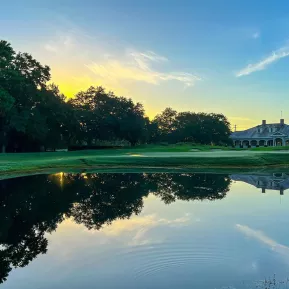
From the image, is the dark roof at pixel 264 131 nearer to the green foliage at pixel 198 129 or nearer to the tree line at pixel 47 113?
the green foliage at pixel 198 129

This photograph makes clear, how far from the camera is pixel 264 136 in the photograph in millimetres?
112812

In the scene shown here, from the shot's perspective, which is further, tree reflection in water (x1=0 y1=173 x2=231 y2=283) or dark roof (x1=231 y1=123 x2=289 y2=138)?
dark roof (x1=231 y1=123 x2=289 y2=138)

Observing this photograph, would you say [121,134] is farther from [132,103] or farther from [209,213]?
[209,213]

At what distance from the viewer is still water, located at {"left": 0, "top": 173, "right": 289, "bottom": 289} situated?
6332 millimetres

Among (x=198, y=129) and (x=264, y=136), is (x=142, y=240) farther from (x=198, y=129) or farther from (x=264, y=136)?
(x=264, y=136)

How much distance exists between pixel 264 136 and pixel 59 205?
108 m

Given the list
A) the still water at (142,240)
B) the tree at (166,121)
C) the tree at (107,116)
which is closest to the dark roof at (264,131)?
the tree at (166,121)

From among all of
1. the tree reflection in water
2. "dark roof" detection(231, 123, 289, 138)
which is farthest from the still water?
"dark roof" detection(231, 123, 289, 138)

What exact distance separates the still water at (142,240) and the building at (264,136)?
101 m

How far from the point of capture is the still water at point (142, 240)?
6.33 meters

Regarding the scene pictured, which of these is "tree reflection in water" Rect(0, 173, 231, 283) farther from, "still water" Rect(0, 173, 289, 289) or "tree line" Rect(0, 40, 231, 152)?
"tree line" Rect(0, 40, 231, 152)

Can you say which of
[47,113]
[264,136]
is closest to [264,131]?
[264,136]

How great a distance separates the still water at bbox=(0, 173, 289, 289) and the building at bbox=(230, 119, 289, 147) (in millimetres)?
100765

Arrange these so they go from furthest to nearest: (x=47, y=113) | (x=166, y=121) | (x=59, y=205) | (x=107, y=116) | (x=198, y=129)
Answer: (x=166, y=121) → (x=198, y=129) → (x=107, y=116) → (x=47, y=113) → (x=59, y=205)
